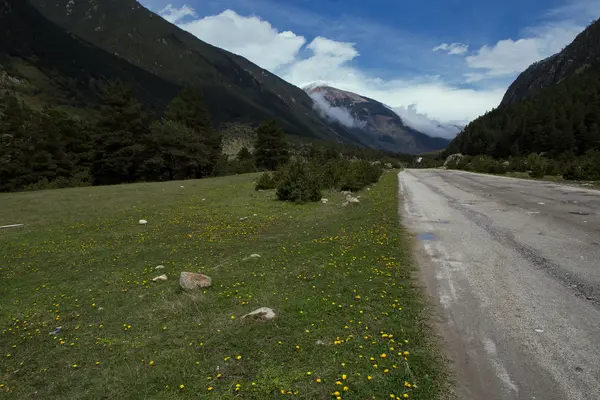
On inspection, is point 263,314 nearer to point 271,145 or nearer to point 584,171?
point 584,171

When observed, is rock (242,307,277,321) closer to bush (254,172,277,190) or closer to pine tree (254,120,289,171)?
bush (254,172,277,190)

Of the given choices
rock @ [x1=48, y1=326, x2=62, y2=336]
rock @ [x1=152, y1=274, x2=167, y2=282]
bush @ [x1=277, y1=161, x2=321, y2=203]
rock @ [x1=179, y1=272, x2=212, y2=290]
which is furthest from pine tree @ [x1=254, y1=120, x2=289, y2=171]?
rock @ [x1=48, y1=326, x2=62, y2=336]

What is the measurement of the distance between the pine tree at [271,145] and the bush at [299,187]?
2061 inches

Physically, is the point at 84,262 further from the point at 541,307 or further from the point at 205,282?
the point at 541,307

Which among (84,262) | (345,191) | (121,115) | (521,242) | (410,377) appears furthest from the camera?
(121,115)

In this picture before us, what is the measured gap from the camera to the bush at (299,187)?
25.2m

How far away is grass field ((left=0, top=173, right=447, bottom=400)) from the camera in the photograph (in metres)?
5.34

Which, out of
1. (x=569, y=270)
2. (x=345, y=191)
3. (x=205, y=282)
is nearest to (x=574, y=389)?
(x=569, y=270)

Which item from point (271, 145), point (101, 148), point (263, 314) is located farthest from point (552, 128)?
point (263, 314)

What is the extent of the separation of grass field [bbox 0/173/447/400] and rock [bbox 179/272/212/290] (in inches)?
9.6

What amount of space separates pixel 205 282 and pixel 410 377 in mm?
6227

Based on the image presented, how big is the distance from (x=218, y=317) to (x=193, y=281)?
83.6 inches

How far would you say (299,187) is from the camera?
25.6 metres

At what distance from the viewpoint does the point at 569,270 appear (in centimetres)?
881
